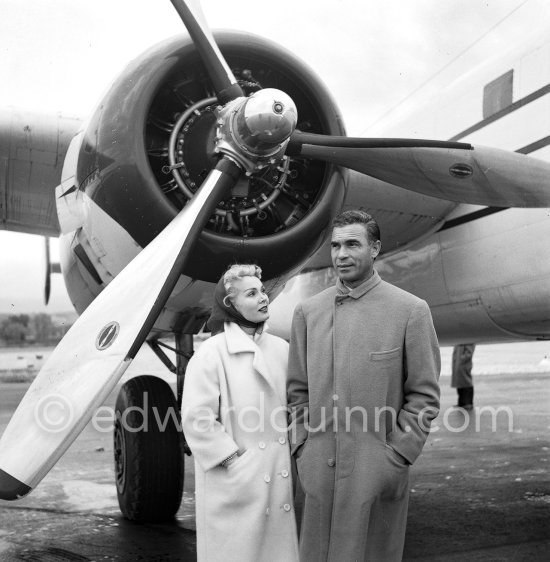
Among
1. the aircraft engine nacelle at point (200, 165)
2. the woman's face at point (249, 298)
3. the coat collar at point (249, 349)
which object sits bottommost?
the coat collar at point (249, 349)

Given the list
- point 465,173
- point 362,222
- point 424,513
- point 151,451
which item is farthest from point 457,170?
point 151,451

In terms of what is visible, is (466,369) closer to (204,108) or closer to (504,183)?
(504,183)

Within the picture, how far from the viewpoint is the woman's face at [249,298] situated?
2.39 metres

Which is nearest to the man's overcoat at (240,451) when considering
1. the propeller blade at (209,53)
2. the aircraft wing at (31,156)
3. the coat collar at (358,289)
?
the coat collar at (358,289)

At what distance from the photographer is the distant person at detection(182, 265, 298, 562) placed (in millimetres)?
2229

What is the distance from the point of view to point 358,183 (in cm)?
500

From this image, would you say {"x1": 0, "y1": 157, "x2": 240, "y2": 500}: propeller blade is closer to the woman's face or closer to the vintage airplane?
the vintage airplane

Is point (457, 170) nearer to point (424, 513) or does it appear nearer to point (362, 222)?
point (424, 513)

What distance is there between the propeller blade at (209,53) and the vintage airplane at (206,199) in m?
0.01

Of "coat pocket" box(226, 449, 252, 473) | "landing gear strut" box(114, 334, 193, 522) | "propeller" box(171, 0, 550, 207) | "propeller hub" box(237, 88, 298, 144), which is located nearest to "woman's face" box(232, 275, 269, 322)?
"coat pocket" box(226, 449, 252, 473)

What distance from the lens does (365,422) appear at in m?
2.09

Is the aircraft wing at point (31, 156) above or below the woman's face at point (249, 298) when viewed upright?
above

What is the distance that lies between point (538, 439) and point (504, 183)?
4406mm

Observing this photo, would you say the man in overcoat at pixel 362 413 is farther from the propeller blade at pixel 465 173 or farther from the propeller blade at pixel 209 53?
the propeller blade at pixel 465 173
